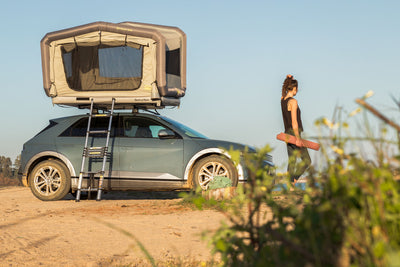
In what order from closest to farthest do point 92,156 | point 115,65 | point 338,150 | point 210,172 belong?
point 338,150, point 210,172, point 92,156, point 115,65

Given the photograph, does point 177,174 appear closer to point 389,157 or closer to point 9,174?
point 389,157

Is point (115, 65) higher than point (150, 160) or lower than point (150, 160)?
higher

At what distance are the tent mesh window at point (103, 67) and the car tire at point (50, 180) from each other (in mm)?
1963

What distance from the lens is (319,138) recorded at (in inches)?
67.8

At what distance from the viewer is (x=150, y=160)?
32.6 feet

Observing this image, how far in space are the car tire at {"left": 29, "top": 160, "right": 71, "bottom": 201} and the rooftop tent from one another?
1.62 m

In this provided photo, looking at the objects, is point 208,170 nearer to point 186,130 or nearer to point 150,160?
point 186,130

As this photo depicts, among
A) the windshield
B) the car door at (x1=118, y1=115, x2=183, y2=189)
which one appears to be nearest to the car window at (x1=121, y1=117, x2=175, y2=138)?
the car door at (x1=118, y1=115, x2=183, y2=189)

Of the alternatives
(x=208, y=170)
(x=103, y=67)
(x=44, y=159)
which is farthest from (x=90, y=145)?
(x=208, y=170)

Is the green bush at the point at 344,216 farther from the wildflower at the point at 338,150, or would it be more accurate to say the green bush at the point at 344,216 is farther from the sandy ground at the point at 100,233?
the sandy ground at the point at 100,233

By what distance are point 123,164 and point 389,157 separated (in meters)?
8.73

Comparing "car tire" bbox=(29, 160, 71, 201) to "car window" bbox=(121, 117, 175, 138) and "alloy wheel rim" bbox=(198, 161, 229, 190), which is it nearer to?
"car window" bbox=(121, 117, 175, 138)

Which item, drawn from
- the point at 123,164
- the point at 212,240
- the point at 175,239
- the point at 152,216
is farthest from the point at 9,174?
the point at 212,240

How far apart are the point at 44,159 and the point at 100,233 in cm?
476
